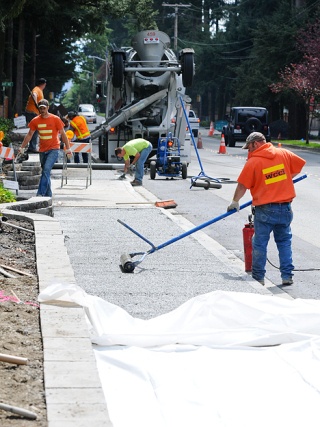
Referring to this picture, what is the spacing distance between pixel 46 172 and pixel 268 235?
283 inches

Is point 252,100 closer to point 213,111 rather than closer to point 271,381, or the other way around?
point 213,111

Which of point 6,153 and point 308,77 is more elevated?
point 308,77

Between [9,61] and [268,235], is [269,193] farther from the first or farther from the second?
[9,61]

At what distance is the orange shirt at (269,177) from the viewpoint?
10297mm

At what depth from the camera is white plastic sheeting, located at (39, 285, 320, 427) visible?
213 inches

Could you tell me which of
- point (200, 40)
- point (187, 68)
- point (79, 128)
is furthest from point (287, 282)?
point (200, 40)

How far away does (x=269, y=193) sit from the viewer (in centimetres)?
1032

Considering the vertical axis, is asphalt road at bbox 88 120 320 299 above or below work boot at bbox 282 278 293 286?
below

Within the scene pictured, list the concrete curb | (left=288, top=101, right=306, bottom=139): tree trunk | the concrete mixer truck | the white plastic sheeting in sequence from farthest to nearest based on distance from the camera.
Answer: (left=288, top=101, right=306, bottom=139): tree trunk
the concrete mixer truck
the white plastic sheeting
the concrete curb

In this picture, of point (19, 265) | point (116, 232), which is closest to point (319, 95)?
point (116, 232)

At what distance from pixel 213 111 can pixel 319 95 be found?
5434 centimetres

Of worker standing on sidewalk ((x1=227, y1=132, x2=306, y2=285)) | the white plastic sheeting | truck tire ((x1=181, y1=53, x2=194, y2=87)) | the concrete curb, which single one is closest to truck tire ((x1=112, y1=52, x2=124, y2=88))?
truck tire ((x1=181, y1=53, x2=194, y2=87))

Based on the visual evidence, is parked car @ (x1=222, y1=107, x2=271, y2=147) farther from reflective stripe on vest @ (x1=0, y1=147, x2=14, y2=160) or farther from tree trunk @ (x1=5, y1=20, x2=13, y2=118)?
reflective stripe on vest @ (x1=0, y1=147, x2=14, y2=160)

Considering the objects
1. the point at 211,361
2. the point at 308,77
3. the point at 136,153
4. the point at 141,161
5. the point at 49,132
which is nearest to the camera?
the point at 211,361
